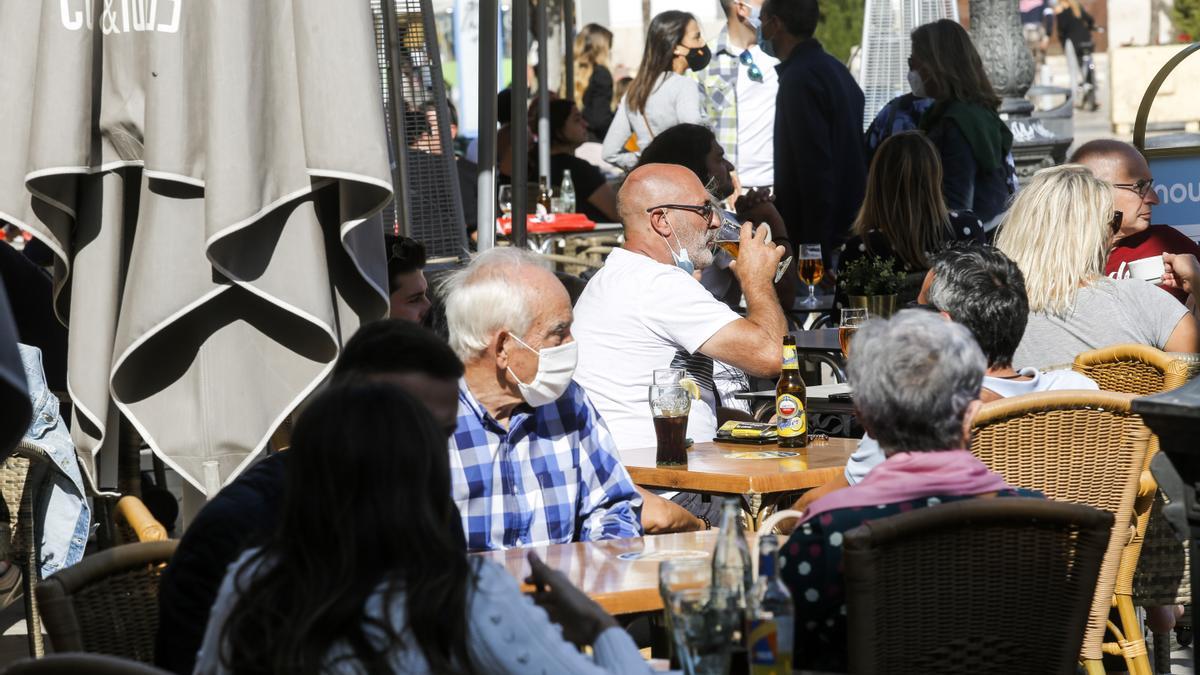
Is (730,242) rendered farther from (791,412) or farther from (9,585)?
(9,585)

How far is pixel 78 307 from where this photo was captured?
3.68 metres

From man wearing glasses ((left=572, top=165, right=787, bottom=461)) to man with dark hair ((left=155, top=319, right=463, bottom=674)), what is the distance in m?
2.19

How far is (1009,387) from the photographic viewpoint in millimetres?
3980

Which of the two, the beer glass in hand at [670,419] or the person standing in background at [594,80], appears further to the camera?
the person standing in background at [594,80]

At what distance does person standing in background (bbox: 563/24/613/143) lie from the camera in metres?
15.8

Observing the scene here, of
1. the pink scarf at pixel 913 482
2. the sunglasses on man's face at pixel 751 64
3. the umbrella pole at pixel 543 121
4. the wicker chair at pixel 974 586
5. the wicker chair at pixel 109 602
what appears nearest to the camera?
the wicker chair at pixel 109 602

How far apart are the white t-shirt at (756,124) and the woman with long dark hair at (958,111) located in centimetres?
139

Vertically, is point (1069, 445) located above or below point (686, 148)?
below

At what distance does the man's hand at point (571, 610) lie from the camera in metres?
2.20

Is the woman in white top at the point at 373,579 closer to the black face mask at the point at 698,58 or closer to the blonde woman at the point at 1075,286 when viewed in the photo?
the blonde woman at the point at 1075,286

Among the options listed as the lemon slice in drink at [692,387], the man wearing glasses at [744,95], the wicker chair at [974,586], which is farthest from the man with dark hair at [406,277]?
the man wearing glasses at [744,95]

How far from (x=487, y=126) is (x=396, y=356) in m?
3.03

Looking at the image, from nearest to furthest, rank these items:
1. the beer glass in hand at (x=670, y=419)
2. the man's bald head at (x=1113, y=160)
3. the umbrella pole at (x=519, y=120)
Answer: the beer glass in hand at (x=670, y=419), the man's bald head at (x=1113, y=160), the umbrella pole at (x=519, y=120)

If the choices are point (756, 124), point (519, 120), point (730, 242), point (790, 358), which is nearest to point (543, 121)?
point (756, 124)
